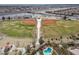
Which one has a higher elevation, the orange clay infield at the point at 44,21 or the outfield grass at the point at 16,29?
the orange clay infield at the point at 44,21

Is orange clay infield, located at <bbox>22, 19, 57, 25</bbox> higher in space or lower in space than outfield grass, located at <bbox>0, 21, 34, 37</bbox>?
higher

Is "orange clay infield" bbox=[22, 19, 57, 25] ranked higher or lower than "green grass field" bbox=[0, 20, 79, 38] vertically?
higher

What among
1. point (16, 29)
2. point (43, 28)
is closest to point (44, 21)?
point (43, 28)

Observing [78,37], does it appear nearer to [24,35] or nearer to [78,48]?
[78,48]

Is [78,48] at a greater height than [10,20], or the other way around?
[10,20]

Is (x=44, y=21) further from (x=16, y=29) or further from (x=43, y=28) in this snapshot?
(x=16, y=29)

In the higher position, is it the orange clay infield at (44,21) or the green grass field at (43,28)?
the orange clay infield at (44,21)
